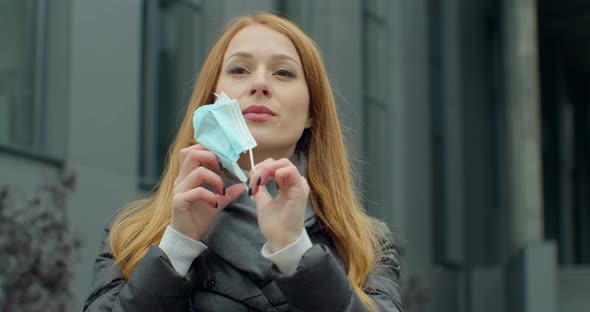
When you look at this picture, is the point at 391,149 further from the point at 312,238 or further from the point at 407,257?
the point at 312,238

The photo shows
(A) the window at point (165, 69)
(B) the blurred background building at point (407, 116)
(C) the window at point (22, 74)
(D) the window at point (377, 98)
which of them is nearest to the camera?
(C) the window at point (22, 74)

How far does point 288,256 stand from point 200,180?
263 mm

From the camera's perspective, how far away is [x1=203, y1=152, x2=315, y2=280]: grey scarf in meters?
2.57

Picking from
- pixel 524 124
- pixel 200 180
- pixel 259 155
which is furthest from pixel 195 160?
pixel 524 124

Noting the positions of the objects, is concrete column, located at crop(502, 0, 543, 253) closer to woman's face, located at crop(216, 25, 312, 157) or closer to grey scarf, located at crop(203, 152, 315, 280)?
woman's face, located at crop(216, 25, 312, 157)

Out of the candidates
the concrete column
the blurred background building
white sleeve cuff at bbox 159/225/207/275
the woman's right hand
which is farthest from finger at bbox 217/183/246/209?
the concrete column

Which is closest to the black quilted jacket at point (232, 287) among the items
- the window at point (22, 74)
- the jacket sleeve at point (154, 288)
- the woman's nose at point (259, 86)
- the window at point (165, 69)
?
Answer: the jacket sleeve at point (154, 288)

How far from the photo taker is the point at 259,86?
8.73ft

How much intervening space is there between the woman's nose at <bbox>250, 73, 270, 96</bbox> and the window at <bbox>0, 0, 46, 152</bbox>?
23.6 feet

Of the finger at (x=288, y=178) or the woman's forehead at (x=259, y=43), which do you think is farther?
the woman's forehead at (x=259, y=43)

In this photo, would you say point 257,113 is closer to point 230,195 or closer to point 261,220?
point 230,195

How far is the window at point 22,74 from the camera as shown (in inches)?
380

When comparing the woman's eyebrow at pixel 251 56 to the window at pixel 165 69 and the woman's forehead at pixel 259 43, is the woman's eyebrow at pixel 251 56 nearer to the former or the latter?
the woman's forehead at pixel 259 43

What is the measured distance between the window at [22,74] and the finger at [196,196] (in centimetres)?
738
